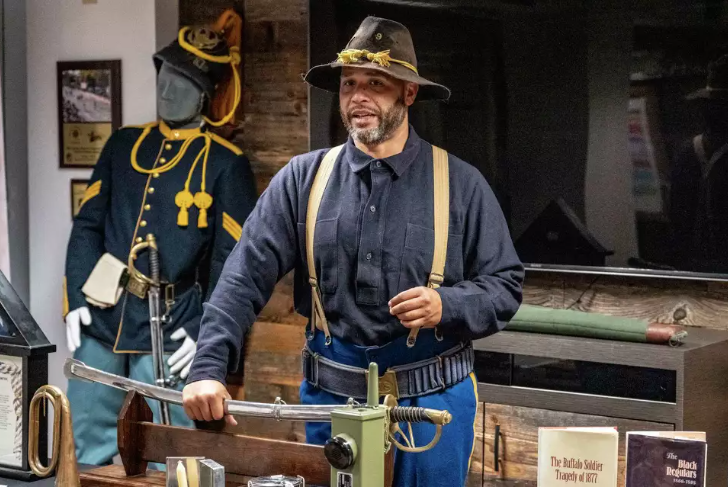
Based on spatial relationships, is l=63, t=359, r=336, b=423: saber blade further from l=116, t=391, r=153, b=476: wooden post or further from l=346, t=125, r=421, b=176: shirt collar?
l=346, t=125, r=421, b=176: shirt collar

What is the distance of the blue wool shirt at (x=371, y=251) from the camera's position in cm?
224

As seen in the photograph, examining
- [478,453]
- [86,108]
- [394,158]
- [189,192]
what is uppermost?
[86,108]

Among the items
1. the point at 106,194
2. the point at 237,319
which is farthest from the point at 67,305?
the point at 237,319

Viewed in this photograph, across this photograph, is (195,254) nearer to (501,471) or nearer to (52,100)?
(52,100)

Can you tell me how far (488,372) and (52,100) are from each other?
2.09 meters

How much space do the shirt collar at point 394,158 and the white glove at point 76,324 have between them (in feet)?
5.55

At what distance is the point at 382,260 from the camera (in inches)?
90.2

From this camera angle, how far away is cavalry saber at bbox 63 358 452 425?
1.65 metres

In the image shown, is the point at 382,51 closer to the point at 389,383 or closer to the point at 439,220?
the point at 439,220

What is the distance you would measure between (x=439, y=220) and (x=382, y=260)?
155 mm

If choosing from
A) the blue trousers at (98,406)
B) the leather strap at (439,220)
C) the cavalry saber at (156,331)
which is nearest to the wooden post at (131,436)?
the leather strap at (439,220)

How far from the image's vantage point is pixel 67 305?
3.80 meters

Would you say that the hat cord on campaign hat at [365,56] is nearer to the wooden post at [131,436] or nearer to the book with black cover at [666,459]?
the wooden post at [131,436]

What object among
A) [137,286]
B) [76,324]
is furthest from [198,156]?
[76,324]
